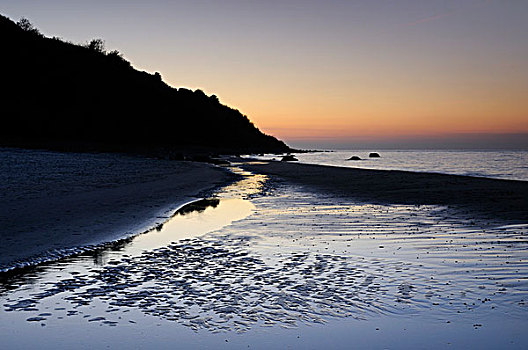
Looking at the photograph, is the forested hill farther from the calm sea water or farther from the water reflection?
the water reflection

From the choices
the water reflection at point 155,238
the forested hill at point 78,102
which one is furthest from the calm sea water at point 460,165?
the forested hill at point 78,102


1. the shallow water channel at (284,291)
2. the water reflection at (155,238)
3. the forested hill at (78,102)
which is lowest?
the water reflection at (155,238)

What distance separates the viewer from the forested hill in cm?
8306

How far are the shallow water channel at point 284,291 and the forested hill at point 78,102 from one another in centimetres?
6079

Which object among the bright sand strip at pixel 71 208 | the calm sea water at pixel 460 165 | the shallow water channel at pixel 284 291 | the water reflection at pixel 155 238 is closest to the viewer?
the shallow water channel at pixel 284 291

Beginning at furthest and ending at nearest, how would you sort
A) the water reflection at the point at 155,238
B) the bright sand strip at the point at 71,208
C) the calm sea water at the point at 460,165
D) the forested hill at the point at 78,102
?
the forested hill at the point at 78,102, the calm sea water at the point at 460,165, the bright sand strip at the point at 71,208, the water reflection at the point at 155,238

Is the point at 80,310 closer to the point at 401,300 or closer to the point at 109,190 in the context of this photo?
the point at 401,300

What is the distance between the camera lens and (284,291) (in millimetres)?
7363

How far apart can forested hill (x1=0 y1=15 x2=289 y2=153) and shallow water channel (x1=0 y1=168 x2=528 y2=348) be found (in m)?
60.8

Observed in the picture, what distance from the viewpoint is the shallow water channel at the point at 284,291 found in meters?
5.61

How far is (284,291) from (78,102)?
11258cm

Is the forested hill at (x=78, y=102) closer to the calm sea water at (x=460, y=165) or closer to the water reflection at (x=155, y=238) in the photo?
the calm sea water at (x=460, y=165)

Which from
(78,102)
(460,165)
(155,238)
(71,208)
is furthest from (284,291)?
(78,102)

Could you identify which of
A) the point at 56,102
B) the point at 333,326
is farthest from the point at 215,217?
the point at 56,102
